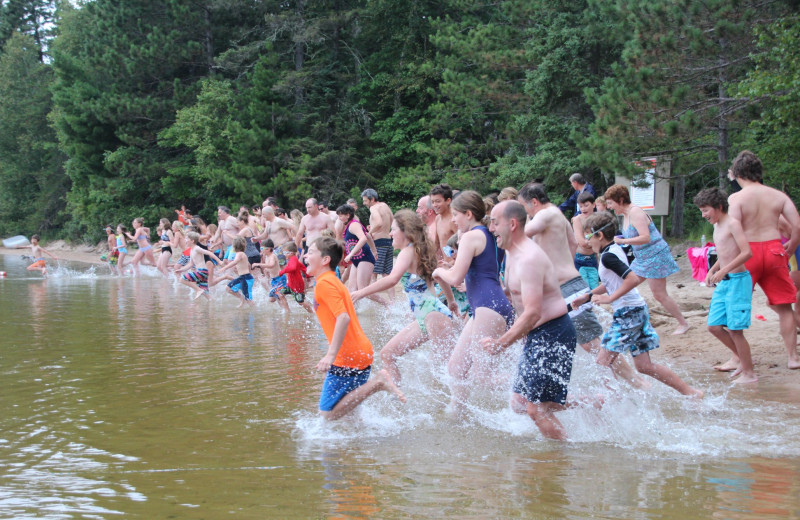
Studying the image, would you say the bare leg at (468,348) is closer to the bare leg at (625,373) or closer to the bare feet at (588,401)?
the bare feet at (588,401)

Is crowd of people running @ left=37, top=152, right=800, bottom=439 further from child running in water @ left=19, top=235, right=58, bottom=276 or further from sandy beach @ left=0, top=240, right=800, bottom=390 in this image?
child running in water @ left=19, top=235, right=58, bottom=276

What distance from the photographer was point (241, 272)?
540 inches

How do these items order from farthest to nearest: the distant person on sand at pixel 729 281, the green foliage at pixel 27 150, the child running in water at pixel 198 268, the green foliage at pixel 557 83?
the green foliage at pixel 27 150, the green foliage at pixel 557 83, the child running in water at pixel 198 268, the distant person on sand at pixel 729 281

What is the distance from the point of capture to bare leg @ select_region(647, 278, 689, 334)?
8266 millimetres

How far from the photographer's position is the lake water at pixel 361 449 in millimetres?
4070

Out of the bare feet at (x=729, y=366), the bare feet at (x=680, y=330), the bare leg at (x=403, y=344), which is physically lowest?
the bare feet at (x=729, y=366)

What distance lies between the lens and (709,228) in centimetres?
1844

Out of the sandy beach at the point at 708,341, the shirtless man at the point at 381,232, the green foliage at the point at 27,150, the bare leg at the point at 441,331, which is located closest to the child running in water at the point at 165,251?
the shirtless man at the point at 381,232

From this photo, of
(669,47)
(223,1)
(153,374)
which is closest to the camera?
(153,374)

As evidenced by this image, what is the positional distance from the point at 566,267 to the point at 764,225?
2.04 metres

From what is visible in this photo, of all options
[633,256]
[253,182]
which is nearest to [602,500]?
[633,256]

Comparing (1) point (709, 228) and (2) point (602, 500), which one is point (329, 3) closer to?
(1) point (709, 228)

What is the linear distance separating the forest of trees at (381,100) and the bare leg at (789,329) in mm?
6226

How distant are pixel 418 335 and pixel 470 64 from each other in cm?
2096
